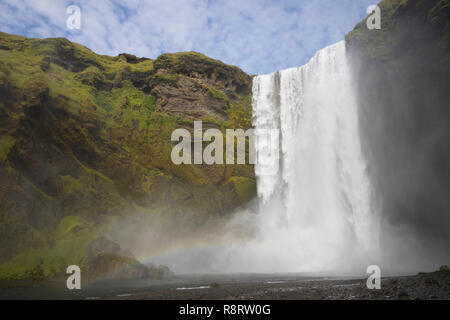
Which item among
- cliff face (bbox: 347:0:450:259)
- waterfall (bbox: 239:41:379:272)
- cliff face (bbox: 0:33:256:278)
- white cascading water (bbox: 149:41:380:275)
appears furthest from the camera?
waterfall (bbox: 239:41:379:272)

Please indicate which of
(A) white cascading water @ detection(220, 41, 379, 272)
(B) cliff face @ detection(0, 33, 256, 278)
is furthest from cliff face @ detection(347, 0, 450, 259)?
(B) cliff face @ detection(0, 33, 256, 278)

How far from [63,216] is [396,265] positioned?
28.1 meters

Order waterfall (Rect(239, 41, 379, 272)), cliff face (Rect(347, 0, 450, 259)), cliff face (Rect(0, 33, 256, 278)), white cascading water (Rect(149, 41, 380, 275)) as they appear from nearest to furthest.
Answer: cliff face (Rect(0, 33, 256, 278))
cliff face (Rect(347, 0, 450, 259))
white cascading water (Rect(149, 41, 380, 275))
waterfall (Rect(239, 41, 379, 272))

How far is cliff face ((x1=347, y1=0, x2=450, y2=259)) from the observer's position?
24281mm

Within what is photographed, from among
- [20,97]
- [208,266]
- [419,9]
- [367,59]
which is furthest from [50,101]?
[419,9]

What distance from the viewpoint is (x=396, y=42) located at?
1091 inches

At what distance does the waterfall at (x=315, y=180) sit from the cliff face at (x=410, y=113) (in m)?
1.68

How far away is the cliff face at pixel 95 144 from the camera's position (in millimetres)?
21000

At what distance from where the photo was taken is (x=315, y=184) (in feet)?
106

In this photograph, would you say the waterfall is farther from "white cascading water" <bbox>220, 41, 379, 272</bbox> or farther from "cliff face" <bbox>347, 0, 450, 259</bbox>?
"cliff face" <bbox>347, 0, 450, 259</bbox>

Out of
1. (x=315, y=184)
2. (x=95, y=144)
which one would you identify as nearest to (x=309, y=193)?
(x=315, y=184)

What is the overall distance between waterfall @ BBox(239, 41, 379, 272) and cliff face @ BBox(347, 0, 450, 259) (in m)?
1.68
